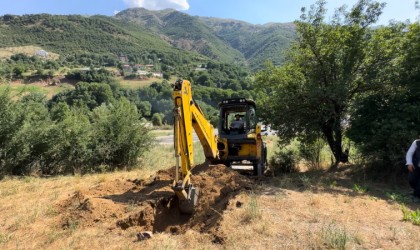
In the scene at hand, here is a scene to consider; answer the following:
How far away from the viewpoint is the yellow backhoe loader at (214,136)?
21.1 ft

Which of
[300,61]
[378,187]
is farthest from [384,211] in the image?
[300,61]

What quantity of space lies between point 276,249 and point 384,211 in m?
2.92

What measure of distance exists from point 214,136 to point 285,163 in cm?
461

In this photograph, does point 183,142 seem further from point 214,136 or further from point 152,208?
point 214,136

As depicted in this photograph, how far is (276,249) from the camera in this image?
5.09 meters

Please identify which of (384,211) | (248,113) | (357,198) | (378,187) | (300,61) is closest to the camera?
(384,211)

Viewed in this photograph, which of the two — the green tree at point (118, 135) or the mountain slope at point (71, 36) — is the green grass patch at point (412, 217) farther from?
the mountain slope at point (71, 36)

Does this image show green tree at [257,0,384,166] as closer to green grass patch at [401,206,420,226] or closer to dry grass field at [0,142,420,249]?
dry grass field at [0,142,420,249]

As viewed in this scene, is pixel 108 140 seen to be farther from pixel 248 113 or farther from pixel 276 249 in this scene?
pixel 276 249

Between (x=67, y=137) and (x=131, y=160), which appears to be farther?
(x=131, y=160)

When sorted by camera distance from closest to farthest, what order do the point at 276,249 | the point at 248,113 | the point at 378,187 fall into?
1. the point at 276,249
2. the point at 378,187
3. the point at 248,113

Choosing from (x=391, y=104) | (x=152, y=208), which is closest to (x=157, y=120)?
(x=391, y=104)

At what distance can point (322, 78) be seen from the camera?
38.8 feet

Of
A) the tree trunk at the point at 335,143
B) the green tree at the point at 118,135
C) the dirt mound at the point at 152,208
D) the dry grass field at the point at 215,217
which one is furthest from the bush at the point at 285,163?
the green tree at the point at 118,135
